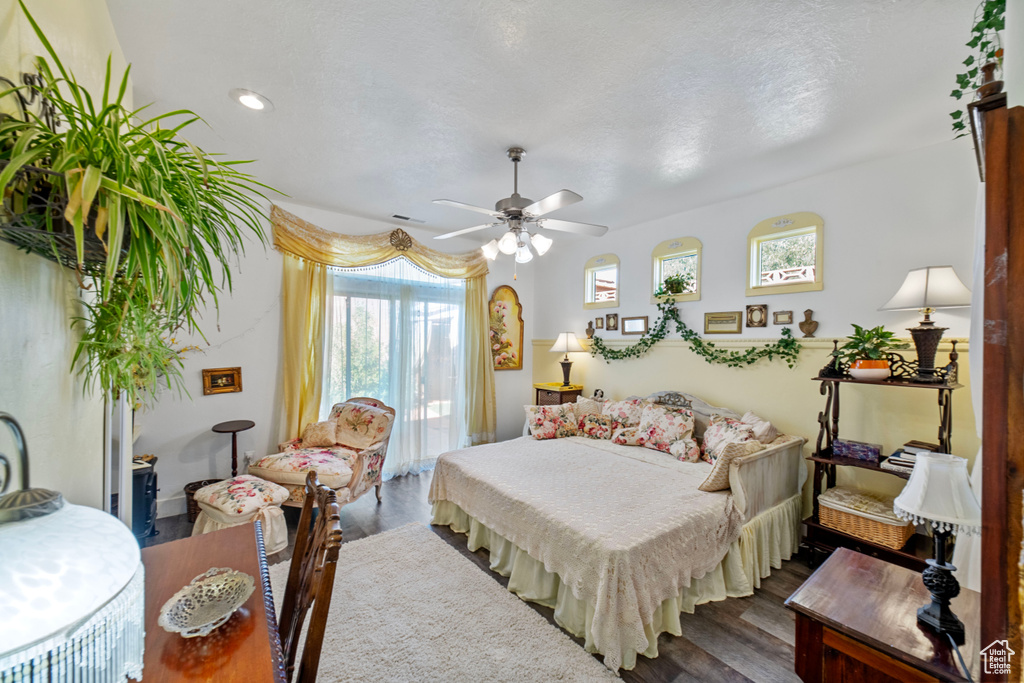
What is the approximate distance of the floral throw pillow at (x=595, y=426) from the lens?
3.91 metres

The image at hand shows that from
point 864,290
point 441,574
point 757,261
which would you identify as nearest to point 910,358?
point 864,290

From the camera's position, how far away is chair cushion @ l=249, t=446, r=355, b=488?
3.06 meters

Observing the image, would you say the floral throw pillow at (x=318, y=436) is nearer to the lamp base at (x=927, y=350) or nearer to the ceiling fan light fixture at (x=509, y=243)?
the ceiling fan light fixture at (x=509, y=243)

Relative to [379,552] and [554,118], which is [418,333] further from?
[554,118]

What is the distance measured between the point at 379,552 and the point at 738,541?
7.62ft

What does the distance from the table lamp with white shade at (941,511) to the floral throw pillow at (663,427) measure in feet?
6.75

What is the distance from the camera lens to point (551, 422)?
3.89m

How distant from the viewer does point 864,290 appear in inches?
115

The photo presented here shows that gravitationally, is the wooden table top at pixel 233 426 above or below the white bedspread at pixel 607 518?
above

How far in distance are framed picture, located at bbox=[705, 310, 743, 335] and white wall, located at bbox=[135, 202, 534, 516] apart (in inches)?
149

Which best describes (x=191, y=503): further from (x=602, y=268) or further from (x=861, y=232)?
(x=861, y=232)

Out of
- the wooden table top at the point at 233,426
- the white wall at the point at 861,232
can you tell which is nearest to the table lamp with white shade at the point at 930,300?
the white wall at the point at 861,232

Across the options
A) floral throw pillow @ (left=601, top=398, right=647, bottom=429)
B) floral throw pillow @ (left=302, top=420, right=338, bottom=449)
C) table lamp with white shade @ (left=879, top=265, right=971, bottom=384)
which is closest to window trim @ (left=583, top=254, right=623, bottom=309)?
floral throw pillow @ (left=601, top=398, right=647, bottom=429)

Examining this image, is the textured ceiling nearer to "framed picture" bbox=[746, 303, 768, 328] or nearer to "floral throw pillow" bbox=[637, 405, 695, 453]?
"framed picture" bbox=[746, 303, 768, 328]
